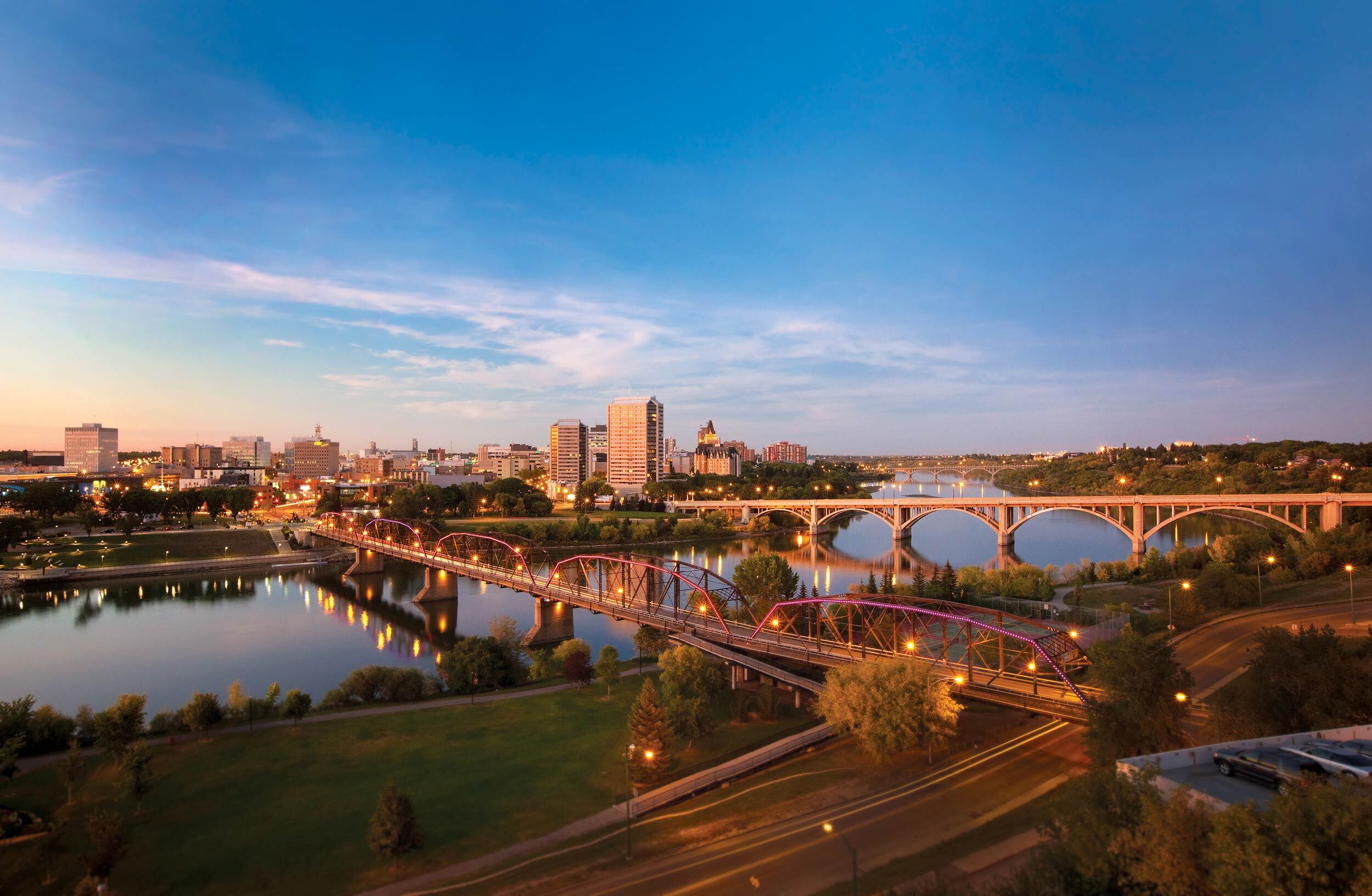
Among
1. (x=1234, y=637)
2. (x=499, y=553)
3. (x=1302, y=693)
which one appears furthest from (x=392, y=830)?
(x=499, y=553)

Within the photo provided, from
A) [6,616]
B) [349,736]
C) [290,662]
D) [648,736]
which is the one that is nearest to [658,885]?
[648,736]

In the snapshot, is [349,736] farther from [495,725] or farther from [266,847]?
[266,847]

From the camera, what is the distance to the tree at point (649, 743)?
1783 cm

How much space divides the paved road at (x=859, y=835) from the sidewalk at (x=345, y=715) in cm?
1329

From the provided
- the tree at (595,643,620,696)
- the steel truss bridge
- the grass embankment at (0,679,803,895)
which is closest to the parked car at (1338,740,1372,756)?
the steel truss bridge

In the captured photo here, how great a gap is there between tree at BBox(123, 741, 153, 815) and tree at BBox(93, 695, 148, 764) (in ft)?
6.32

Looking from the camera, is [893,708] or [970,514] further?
[970,514]

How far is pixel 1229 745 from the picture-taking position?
42.1ft

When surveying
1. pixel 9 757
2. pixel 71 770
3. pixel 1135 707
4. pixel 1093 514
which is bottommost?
pixel 71 770

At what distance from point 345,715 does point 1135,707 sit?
23236 mm

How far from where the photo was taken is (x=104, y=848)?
13242 mm

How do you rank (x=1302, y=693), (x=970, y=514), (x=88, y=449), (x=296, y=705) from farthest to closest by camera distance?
(x=88, y=449) → (x=970, y=514) → (x=296, y=705) → (x=1302, y=693)

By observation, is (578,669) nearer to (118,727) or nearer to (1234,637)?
(118,727)

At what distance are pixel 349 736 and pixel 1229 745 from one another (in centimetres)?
2253
